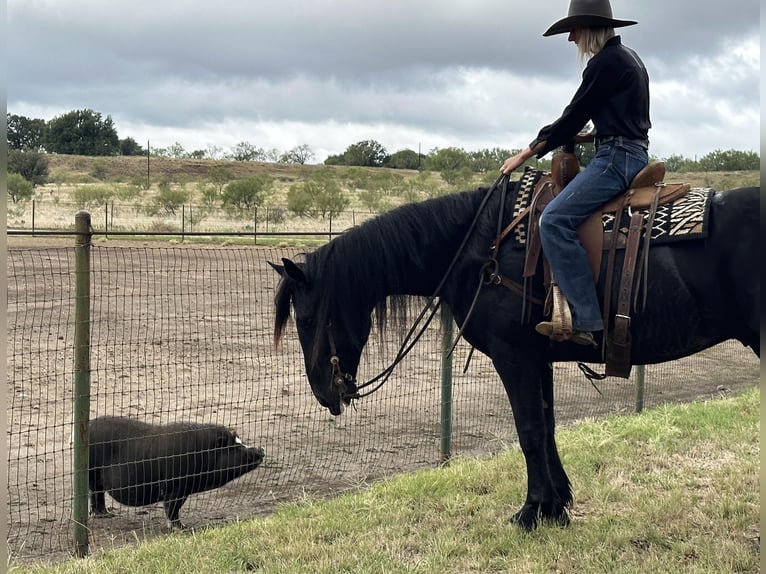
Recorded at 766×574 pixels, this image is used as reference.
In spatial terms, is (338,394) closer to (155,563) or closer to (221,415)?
(155,563)

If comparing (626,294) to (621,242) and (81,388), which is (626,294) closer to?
(621,242)

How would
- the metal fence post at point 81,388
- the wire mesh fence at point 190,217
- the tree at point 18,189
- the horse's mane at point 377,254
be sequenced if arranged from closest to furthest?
1. the horse's mane at point 377,254
2. the metal fence post at point 81,388
3. the wire mesh fence at point 190,217
4. the tree at point 18,189

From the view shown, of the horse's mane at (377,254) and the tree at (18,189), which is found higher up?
the tree at (18,189)

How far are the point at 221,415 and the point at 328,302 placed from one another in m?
3.83

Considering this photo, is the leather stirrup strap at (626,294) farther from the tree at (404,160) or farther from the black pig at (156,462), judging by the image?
the tree at (404,160)

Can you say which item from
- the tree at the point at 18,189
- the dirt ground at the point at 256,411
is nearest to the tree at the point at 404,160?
the tree at the point at 18,189

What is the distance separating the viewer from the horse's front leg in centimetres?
420

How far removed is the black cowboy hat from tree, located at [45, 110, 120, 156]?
75020mm

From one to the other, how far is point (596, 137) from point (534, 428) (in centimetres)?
170

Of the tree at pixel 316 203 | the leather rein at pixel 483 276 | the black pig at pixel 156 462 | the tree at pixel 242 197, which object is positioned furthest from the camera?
the tree at pixel 242 197

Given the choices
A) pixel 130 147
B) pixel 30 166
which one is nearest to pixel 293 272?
pixel 30 166

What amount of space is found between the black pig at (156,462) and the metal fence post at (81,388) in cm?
48

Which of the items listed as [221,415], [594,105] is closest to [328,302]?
[594,105]

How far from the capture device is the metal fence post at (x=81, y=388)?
4660 millimetres
